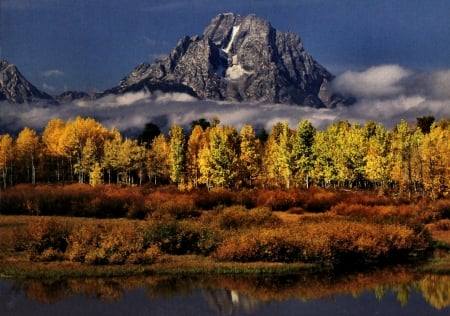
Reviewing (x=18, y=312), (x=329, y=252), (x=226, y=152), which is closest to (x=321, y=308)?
(x=329, y=252)

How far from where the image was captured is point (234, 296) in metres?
25.0

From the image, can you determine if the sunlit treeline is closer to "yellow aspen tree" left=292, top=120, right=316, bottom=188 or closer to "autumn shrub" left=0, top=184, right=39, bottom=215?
"yellow aspen tree" left=292, top=120, right=316, bottom=188

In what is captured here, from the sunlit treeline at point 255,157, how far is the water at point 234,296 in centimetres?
4381

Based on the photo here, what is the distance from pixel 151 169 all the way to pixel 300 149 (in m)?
33.4

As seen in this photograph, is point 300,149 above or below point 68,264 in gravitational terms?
above

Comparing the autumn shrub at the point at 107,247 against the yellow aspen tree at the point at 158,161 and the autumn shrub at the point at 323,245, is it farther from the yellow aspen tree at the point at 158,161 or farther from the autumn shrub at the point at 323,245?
the yellow aspen tree at the point at 158,161

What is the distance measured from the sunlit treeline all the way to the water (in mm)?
43814

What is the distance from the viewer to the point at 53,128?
11400 centimetres

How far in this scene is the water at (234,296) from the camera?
23.0 meters

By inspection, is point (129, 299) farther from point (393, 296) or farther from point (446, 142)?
point (446, 142)

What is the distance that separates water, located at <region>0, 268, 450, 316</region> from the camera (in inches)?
907

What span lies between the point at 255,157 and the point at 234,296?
60.6 m

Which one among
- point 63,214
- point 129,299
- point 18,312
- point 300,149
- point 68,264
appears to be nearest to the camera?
point 18,312

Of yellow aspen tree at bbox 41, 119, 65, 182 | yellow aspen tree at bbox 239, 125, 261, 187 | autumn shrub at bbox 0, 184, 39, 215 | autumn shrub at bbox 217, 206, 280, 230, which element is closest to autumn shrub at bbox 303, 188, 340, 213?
autumn shrub at bbox 217, 206, 280, 230
